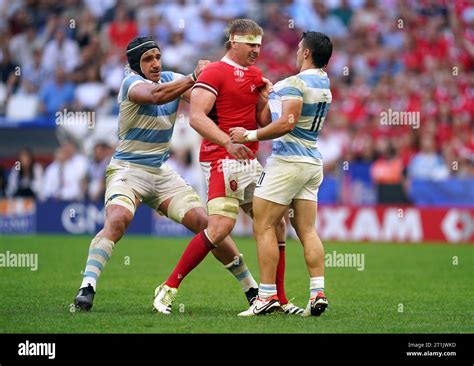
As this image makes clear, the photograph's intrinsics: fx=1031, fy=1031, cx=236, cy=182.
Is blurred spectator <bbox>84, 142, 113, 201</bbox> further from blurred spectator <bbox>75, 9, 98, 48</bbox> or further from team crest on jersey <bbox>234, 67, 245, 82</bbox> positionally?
team crest on jersey <bbox>234, 67, 245, 82</bbox>

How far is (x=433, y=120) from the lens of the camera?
2253 cm

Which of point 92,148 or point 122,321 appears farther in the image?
point 92,148

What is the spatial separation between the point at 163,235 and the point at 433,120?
6.42 metres

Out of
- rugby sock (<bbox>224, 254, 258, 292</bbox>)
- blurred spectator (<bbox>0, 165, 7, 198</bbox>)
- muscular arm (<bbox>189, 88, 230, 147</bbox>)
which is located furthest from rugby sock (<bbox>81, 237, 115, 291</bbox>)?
blurred spectator (<bbox>0, 165, 7, 198</bbox>)

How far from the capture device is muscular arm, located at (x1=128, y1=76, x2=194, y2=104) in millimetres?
9586

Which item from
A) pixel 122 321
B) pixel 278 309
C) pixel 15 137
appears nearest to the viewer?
pixel 122 321

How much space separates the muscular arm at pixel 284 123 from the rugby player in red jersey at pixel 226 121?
387 millimetres

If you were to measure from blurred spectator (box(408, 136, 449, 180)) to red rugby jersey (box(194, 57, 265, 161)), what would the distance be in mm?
12356

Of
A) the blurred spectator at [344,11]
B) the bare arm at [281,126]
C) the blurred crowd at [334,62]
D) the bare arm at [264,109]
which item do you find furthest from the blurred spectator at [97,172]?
the bare arm at [281,126]
